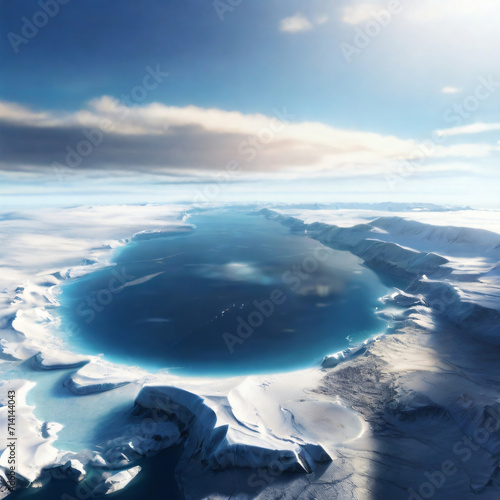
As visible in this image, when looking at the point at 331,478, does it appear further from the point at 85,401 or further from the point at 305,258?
the point at 305,258

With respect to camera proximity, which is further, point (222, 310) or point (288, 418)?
point (222, 310)

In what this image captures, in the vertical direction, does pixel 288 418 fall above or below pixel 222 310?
above

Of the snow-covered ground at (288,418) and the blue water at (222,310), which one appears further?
the blue water at (222,310)

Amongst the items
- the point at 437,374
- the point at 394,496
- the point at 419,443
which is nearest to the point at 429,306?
the point at 437,374

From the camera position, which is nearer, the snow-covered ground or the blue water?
the snow-covered ground
